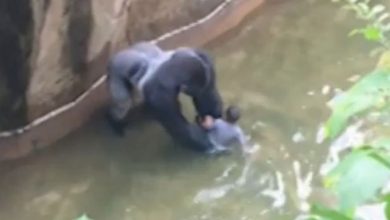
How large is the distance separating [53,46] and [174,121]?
0.50 metres

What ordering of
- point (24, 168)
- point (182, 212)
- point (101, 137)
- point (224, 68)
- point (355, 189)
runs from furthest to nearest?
point (224, 68) < point (101, 137) < point (24, 168) < point (182, 212) < point (355, 189)

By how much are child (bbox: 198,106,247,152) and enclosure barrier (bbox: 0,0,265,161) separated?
464 millimetres

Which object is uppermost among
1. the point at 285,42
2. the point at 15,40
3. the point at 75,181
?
the point at 15,40

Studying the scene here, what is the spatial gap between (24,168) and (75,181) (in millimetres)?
190

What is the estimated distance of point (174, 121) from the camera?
10.8 ft

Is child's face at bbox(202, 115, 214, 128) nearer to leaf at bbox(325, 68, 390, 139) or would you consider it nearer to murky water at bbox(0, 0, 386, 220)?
murky water at bbox(0, 0, 386, 220)

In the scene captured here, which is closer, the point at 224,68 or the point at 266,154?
the point at 266,154

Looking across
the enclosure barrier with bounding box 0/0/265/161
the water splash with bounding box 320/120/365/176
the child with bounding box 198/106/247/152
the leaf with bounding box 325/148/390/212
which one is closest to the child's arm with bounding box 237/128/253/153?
the child with bounding box 198/106/247/152

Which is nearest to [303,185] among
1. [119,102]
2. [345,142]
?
[345,142]

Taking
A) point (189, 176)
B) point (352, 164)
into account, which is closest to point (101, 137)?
point (189, 176)

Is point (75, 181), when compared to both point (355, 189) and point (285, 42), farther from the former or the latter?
point (355, 189)

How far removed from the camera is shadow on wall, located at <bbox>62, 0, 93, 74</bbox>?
11.1 feet

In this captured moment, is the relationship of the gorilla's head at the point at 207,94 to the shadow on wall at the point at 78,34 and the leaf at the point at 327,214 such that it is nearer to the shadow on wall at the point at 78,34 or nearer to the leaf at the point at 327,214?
the shadow on wall at the point at 78,34

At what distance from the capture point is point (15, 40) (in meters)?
3.19
